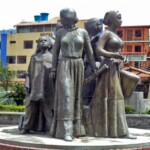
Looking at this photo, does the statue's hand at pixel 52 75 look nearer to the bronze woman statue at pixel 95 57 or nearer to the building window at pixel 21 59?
the bronze woman statue at pixel 95 57

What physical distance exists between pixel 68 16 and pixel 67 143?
244 centimetres

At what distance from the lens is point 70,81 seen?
8.65 metres

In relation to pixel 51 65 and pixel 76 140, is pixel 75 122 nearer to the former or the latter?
pixel 76 140

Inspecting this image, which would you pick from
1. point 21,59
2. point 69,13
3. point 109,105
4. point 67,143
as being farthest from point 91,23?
point 21,59

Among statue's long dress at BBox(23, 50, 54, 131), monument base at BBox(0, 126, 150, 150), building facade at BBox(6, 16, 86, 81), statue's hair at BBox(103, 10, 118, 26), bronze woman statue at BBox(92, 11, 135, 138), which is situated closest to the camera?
monument base at BBox(0, 126, 150, 150)

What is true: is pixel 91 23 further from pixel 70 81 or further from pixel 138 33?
pixel 138 33

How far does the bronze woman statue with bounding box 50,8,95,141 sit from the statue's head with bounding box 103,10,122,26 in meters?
0.58

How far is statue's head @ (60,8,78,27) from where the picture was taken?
881 centimetres

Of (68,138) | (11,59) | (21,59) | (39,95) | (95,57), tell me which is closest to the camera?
(68,138)

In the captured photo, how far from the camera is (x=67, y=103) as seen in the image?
8.49 m

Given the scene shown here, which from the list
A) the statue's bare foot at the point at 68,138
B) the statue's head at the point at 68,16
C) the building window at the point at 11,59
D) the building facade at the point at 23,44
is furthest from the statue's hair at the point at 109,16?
the building window at the point at 11,59

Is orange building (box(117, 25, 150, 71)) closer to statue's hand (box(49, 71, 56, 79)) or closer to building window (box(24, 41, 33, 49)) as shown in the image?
building window (box(24, 41, 33, 49))

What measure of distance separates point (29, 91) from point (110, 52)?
6.28ft

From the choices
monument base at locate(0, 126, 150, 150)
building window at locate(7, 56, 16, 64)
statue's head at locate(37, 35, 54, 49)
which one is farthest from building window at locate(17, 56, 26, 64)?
monument base at locate(0, 126, 150, 150)
